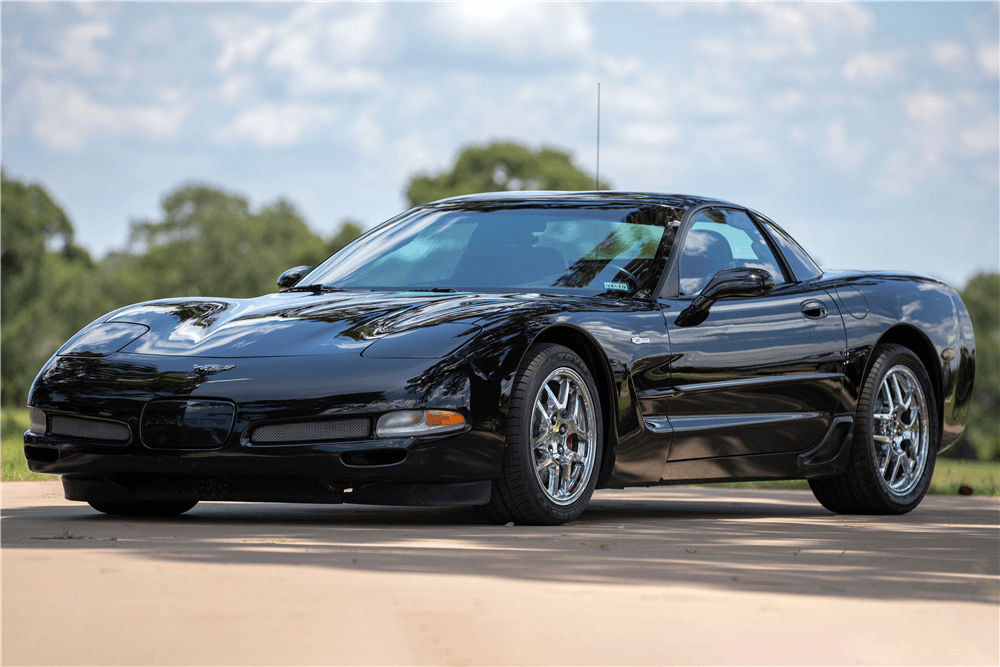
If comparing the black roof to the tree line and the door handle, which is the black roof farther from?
the tree line

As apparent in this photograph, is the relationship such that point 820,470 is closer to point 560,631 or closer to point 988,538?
point 988,538

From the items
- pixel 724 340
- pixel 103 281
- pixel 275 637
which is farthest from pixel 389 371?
pixel 103 281

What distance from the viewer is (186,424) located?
5.43 meters

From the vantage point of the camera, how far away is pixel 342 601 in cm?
347

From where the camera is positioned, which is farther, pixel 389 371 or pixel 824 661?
pixel 389 371

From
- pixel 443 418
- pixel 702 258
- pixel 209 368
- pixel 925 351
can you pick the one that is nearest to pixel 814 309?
pixel 702 258

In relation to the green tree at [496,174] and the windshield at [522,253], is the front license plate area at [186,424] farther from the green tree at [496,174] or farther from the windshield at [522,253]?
the green tree at [496,174]

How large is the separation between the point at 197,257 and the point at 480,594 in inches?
2583

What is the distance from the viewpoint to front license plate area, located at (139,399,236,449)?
5402 mm

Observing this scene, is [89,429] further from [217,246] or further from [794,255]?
[217,246]

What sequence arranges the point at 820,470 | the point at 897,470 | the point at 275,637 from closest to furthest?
the point at 275,637, the point at 820,470, the point at 897,470

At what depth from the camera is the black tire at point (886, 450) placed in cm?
743

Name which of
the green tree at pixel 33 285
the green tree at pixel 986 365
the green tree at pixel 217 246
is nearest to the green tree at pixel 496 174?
the green tree at pixel 217 246

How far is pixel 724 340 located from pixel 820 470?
1057mm
